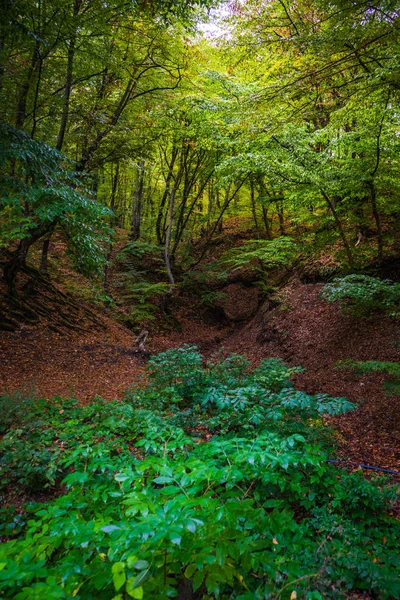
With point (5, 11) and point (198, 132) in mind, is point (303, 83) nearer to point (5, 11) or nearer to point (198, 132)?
point (5, 11)

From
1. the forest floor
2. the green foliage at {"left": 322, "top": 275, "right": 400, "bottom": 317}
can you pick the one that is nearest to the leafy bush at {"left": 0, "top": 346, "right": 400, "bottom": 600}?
the forest floor

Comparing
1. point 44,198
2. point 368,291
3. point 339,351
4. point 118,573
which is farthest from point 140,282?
point 118,573

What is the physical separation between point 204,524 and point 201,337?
12.2m

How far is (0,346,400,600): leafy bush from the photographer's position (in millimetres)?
1453

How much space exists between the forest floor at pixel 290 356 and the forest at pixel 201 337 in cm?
6

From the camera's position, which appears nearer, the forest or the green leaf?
the green leaf

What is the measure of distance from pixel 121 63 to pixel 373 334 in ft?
31.6

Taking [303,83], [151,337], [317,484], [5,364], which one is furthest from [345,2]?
[151,337]

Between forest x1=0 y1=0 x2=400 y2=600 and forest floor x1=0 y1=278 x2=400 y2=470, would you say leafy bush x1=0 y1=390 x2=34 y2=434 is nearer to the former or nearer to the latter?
forest x1=0 y1=0 x2=400 y2=600

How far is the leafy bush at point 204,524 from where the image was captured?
1453 mm

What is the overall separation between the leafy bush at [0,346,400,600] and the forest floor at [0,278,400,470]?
4.44ft

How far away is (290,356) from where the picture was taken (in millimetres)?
9055

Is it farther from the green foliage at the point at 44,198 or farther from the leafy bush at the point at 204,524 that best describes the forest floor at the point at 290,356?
the green foliage at the point at 44,198

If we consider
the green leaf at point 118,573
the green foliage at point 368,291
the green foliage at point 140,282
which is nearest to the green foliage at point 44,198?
the green leaf at point 118,573
